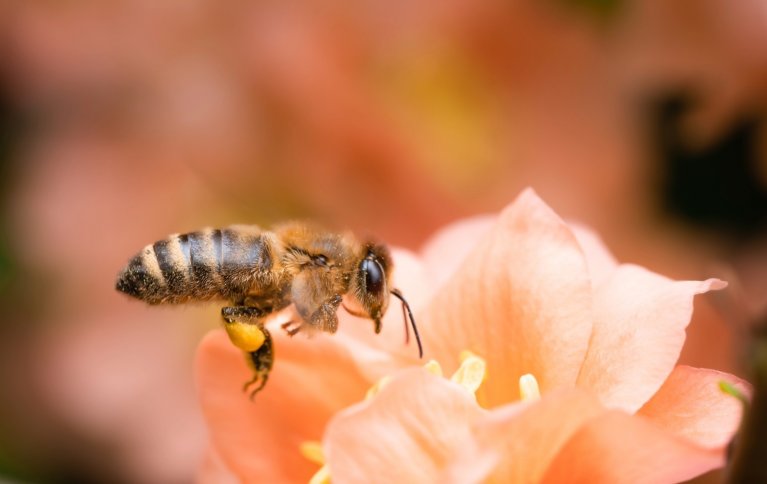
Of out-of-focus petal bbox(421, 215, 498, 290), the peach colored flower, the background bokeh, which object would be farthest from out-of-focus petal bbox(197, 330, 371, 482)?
the background bokeh

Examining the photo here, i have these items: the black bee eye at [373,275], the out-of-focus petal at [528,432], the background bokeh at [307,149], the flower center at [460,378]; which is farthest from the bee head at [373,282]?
the background bokeh at [307,149]

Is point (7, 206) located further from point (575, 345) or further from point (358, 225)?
point (575, 345)

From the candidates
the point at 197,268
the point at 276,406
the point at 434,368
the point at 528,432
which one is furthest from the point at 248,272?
the point at 528,432

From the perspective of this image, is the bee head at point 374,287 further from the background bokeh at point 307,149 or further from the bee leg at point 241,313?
the background bokeh at point 307,149

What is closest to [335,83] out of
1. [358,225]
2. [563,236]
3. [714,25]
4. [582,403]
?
[358,225]

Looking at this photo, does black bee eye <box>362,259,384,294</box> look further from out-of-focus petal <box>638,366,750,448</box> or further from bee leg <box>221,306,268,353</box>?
out-of-focus petal <box>638,366,750,448</box>

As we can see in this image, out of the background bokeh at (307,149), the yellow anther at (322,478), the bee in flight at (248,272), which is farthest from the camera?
the background bokeh at (307,149)
